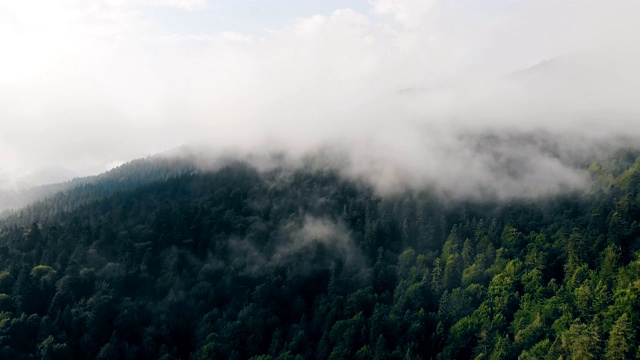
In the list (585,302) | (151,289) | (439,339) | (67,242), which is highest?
(67,242)

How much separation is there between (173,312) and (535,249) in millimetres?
114001

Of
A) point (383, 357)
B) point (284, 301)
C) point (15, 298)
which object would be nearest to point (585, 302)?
point (383, 357)

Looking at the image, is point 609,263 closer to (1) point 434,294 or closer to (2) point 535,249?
(2) point 535,249

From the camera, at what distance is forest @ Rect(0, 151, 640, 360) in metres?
136

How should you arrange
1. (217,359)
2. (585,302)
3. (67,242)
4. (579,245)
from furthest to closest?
(67,242) < (579,245) < (217,359) < (585,302)

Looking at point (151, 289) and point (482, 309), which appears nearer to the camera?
point (482, 309)

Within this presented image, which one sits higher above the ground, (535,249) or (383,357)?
(535,249)

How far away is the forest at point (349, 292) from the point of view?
13562 centimetres

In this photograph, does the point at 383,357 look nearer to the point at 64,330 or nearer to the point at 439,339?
the point at 439,339

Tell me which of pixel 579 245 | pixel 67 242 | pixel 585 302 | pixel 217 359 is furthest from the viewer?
pixel 67 242

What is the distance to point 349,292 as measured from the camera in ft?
573

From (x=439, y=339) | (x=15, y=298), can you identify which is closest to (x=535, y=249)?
(x=439, y=339)

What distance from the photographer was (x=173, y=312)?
525ft

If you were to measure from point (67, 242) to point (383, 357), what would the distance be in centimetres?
11912
